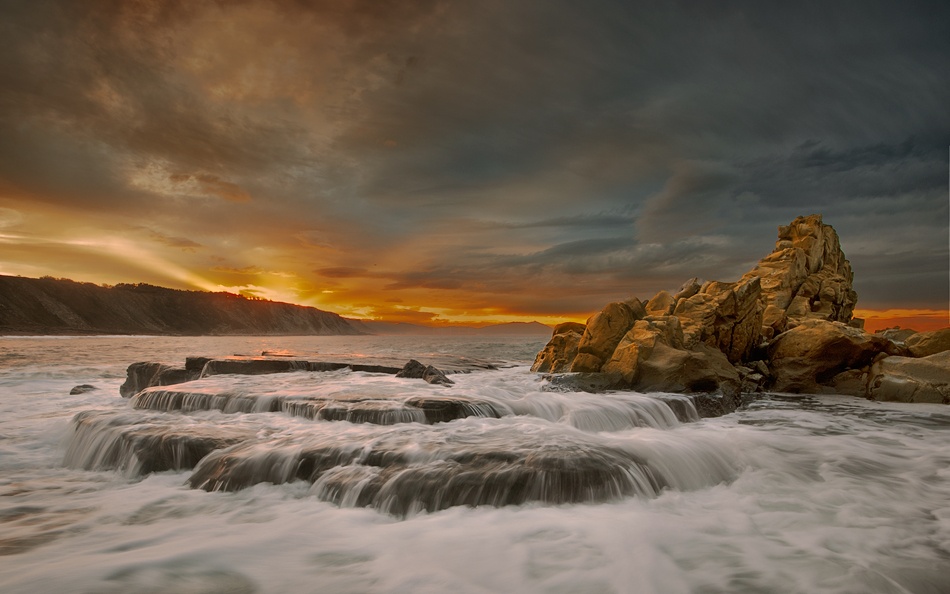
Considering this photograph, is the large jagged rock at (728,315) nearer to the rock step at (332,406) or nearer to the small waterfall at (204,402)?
the rock step at (332,406)

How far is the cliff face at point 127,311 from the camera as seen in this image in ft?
322

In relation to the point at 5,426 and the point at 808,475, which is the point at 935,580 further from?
the point at 5,426

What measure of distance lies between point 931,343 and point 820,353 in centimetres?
370

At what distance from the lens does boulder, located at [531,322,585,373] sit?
18188 mm

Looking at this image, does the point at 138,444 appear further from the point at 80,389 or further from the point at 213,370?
the point at 80,389

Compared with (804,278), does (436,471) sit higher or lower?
lower

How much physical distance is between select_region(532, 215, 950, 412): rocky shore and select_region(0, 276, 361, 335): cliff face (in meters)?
103

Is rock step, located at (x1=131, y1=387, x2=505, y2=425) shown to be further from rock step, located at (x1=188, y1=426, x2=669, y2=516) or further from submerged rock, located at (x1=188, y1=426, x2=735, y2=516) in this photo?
rock step, located at (x1=188, y1=426, x2=669, y2=516)

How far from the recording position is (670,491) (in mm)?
6234

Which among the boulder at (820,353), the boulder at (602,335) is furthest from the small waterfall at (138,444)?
the boulder at (820,353)

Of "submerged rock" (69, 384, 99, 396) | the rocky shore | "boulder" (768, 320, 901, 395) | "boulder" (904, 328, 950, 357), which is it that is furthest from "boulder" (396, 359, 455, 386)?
"boulder" (904, 328, 950, 357)

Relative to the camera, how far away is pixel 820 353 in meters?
15.9

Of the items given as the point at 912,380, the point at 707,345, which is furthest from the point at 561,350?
the point at 912,380

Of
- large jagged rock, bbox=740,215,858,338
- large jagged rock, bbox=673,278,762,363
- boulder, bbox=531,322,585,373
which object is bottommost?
boulder, bbox=531,322,585,373
